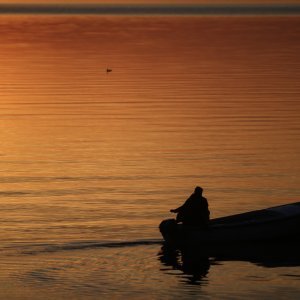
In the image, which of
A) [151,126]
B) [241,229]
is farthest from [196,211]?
[151,126]

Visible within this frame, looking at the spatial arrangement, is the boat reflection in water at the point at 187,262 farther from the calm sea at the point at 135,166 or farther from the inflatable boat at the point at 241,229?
the inflatable boat at the point at 241,229

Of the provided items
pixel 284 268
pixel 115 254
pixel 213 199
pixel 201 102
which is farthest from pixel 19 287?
pixel 201 102

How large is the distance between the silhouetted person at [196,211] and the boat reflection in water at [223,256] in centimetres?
67

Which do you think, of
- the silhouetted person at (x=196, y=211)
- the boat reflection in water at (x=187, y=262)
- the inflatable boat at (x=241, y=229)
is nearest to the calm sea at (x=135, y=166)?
the boat reflection in water at (x=187, y=262)

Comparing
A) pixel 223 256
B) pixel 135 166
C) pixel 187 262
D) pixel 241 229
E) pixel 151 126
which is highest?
pixel 151 126

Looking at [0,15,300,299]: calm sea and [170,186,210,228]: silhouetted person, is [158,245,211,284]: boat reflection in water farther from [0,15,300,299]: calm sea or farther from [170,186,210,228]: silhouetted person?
[170,186,210,228]: silhouetted person

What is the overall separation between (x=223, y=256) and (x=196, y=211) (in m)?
1.34

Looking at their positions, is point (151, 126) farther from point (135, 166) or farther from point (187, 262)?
point (187, 262)

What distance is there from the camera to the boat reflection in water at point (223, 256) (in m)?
29.9

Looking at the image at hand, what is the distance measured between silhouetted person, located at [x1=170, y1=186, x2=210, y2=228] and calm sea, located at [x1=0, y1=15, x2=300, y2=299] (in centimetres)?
96

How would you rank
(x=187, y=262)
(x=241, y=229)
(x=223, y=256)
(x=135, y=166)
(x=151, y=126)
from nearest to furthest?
(x=187, y=262) → (x=223, y=256) → (x=241, y=229) → (x=135, y=166) → (x=151, y=126)

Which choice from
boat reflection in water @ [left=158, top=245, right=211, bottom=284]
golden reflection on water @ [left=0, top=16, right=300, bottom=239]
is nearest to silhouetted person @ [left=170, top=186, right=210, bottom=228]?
boat reflection in water @ [left=158, top=245, right=211, bottom=284]

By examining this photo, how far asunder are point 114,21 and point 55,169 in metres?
132

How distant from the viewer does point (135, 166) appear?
140 feet
